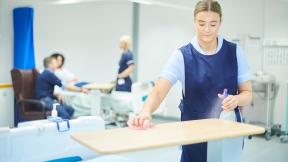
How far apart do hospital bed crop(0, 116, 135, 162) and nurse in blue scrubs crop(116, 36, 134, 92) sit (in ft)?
9.10

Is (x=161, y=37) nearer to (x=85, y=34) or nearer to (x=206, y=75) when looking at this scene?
(x=85, y=34)

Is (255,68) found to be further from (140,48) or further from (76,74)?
(76,74)

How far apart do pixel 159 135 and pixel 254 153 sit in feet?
10.1

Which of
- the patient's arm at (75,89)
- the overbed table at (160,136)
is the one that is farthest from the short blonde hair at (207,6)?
the patient's arm at (75,89)

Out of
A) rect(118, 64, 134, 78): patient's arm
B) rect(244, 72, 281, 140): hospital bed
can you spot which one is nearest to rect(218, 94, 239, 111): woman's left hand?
rect(244, 72, 281, 140): hospital bed

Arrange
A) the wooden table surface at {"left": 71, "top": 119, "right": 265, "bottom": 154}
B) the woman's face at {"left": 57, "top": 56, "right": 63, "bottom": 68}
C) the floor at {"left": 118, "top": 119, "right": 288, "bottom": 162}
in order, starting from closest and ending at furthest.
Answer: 1. the wooden table surface at {"left": 71, "top": 119, "right": 265, "bottom": 154}
2. the floor at {"left": 118, "top": 119, "right": 288, "bottom": 162}
3. the woman's face at {"left": 57, "top": 56, "right": 63, "bottom": 68}

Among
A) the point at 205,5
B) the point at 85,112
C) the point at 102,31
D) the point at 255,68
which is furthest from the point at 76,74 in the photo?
the point at 205,5

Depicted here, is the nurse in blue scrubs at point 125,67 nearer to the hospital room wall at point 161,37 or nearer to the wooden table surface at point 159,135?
the hospital room wall at point 161,37

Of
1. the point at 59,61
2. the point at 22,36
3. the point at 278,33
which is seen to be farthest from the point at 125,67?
the point at 278,33

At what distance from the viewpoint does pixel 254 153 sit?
4.12 metres

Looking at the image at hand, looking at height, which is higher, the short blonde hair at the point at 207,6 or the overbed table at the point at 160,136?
the short blonde hair at the point at 207,6

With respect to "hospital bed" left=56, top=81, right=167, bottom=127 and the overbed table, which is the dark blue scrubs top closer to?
"hospital bed" left=56, top=81, right=167, bottom=127

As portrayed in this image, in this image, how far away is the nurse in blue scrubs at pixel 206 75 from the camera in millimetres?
1606

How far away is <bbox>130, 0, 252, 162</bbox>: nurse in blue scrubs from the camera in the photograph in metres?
1.61
